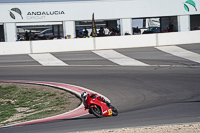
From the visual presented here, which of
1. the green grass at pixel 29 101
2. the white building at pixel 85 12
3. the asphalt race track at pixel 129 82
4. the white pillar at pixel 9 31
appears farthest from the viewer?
the white building at pixel 85 12

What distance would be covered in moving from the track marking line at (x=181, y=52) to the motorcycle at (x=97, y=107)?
14.3 m

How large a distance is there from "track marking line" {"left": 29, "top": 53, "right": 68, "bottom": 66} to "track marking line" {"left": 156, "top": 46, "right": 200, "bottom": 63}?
25.0ft

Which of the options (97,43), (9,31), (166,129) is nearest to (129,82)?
(166,129)

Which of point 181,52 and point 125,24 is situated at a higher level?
point 125,24

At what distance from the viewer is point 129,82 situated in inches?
670

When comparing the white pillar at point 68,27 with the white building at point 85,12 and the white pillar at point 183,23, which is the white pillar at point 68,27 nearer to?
the white building at point 85,12

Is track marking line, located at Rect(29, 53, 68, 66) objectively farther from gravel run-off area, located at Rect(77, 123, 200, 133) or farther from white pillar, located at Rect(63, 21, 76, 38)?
gravel run-off area, located at Rect(77, 123, 200, 133)

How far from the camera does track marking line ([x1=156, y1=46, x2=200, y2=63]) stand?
80.5 feet

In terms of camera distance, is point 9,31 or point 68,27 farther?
point 68,27

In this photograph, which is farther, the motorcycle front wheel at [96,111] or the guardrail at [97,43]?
the guardrail at [97,43]

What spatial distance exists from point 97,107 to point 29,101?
18.2ft

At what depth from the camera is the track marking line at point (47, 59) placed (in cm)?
2455

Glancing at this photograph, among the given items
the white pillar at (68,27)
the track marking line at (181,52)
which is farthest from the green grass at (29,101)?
the white pillar at (68,27)

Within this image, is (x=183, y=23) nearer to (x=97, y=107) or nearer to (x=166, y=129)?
(x=97, y=107)
